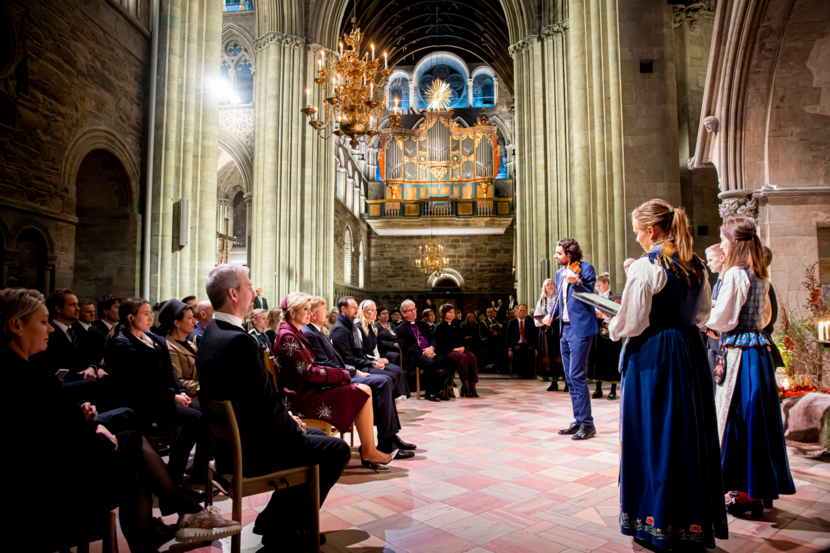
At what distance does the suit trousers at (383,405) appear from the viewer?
3770 mm

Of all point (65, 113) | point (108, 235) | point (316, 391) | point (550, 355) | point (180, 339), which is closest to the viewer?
point (316, 391)

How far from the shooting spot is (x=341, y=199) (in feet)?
65.8

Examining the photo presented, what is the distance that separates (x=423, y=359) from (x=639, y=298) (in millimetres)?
4702

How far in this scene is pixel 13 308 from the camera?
1.87 metres

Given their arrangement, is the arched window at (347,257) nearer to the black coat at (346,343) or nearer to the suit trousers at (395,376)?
the suit trousers at (395,376)

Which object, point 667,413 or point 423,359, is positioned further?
point 423,359

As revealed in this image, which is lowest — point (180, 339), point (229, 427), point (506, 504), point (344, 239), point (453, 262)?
point (506, 504)

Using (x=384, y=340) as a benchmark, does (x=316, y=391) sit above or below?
below

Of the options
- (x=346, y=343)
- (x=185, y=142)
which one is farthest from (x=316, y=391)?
(x=185, y=142)

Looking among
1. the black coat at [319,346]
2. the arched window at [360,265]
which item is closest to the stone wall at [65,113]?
the black coat at [319,346]

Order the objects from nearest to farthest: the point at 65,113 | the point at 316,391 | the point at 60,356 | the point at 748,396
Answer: the point at 748,396 < the point at 316,391 < the point at 60,356 < the point at 65,113

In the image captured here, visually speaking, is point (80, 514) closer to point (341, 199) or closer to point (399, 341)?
point (399, 341)

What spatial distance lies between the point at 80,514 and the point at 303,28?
1505 centimetres

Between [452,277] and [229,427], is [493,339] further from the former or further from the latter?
[452,277]
